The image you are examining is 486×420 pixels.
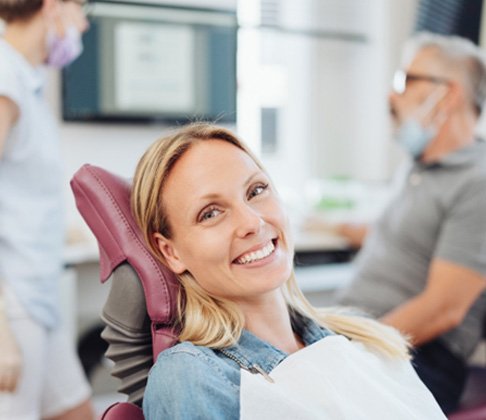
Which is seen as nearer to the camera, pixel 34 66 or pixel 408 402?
pixel 408 402

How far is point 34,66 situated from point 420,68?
1.15 meters

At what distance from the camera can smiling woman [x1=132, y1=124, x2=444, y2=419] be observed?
969 mm

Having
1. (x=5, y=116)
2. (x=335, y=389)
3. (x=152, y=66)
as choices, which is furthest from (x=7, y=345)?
(x=152, y=66)

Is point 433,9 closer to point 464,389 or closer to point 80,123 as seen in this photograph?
point 80,123

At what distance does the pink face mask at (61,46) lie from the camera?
1.55 meters

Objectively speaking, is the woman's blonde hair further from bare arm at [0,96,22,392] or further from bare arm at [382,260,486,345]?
bare arm at [382,260,486,345]

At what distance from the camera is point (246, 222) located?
1.05m

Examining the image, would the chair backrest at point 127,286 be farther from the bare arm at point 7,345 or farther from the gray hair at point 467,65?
the gray hair at point 467,65

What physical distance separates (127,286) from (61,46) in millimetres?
767

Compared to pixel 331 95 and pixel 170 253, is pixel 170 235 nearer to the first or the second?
pixel 170 253

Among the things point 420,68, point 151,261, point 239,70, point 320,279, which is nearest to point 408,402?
point 151,261

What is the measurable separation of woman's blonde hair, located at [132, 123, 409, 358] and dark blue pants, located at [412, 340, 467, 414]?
0.62 meters

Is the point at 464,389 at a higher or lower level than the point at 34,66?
lower

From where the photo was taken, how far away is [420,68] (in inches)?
79.6
